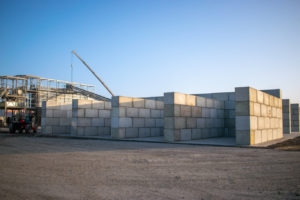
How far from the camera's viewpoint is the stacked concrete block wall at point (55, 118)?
2052 centimetres

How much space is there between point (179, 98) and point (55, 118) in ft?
39.7

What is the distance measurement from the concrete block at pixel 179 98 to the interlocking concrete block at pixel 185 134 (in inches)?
62.6

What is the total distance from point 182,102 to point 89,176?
9500mm

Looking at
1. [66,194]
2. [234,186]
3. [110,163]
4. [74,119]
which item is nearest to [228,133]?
[74,119]

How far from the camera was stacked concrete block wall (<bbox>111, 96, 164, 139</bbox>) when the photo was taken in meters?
15.7

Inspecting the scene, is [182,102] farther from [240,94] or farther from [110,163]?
[110,163]

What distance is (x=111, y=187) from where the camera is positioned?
4.51 metres

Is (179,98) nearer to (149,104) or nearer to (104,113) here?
(149,104)

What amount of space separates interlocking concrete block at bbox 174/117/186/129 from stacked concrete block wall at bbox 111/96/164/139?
3.96m

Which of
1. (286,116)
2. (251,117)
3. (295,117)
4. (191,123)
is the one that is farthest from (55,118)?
(295,117)

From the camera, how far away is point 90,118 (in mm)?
18781

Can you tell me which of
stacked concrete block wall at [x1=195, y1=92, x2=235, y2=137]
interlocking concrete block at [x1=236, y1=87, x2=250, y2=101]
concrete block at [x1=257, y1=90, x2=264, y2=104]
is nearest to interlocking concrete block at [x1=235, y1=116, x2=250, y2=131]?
interlocking concrete block at [x1=236, y1=87, x2=250, y2=101]

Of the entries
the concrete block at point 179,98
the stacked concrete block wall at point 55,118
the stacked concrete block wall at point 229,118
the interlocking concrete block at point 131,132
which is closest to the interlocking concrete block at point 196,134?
the concrete block at point 179,98

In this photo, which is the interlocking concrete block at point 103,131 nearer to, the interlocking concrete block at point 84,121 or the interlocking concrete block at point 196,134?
the interlocking concrete block at point 84,121
